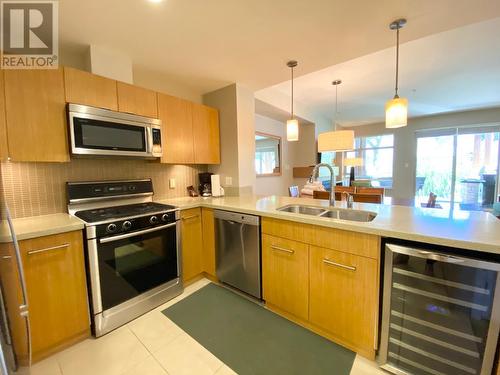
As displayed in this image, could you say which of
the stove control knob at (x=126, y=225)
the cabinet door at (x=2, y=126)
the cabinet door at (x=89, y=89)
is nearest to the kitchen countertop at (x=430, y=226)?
the stove control knob at (x=126, y=225)

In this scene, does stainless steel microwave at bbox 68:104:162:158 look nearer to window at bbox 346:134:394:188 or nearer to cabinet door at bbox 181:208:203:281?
cabinet door at bbox 181:208:203:281

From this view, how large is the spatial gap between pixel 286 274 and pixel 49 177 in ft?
7.10

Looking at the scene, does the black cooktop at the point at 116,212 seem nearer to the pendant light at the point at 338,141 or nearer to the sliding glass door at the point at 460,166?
the pendant light at the point at 338,141

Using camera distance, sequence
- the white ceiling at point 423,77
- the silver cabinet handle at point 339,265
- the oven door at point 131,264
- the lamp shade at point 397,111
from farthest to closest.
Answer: the white ceiling at point 423,77
the lamp shade at point 397,111
the oven door at point 131,264
the silver cabinet handle at point 339,265

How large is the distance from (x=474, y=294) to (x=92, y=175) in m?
2.88

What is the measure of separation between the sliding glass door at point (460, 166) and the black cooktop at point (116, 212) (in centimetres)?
629

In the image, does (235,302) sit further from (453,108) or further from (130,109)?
(453,108)

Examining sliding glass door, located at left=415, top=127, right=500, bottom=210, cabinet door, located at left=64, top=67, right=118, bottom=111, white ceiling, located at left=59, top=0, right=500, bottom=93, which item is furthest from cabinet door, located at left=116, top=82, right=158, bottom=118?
sliding glass door, located at left=415, top=127, right=500, bottom=210

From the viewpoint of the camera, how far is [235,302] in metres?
2.00

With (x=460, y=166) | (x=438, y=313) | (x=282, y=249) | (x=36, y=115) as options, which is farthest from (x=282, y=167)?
(x=460, y=166)

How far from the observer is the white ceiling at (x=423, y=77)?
7.88 ft

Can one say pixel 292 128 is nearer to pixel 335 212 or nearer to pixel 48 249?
pixel 335 212

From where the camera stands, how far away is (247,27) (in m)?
1.66

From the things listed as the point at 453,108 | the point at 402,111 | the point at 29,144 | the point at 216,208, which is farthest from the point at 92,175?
the point at 453,108
